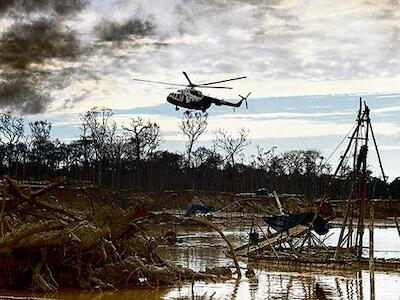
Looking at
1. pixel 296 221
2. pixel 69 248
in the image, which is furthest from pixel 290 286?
pixel 296 221

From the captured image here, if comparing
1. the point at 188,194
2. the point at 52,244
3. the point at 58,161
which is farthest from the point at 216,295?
the point at 58,161

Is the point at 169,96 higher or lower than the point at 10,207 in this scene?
higher

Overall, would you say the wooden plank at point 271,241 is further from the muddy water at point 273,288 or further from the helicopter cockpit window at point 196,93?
the helicopter cockpit window at point 196,93

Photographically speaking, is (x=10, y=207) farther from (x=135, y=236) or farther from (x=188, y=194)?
(x=188, y=194)

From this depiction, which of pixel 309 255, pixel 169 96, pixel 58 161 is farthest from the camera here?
pixel 58 161

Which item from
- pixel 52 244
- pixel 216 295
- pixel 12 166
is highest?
pixel 12 166

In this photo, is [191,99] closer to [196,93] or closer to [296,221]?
[196,93]

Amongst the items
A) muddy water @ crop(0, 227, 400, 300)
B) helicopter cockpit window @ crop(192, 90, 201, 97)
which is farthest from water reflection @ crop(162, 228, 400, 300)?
helicopter cockpit window @ crop(192, 90, 201, 97)
